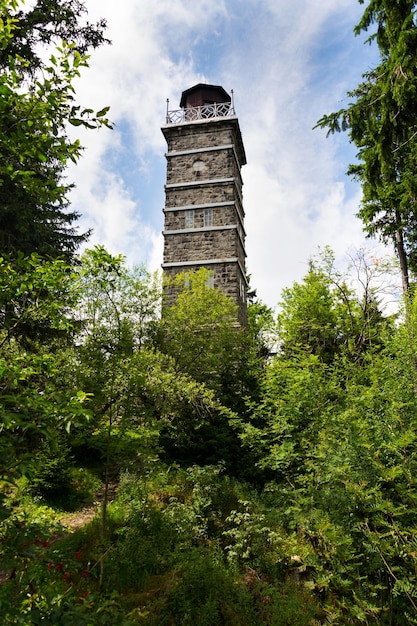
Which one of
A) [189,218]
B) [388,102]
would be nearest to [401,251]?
[388,102]

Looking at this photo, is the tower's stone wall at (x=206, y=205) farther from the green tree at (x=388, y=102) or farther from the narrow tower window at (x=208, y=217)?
the green tree at (x=388, y=102)

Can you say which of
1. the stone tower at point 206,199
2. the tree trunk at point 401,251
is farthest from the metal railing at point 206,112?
the tree trunk at point 401,251

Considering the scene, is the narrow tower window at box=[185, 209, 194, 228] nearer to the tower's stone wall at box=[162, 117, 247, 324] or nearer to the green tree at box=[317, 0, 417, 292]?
the tower's stone wall at box=[162, 117, 247, 324]

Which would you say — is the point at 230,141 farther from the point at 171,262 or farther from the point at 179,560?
the point at 179,560

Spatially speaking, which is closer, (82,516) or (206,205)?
(82,516)

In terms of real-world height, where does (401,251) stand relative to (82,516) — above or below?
above

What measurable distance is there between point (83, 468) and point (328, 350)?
1171 centimetres

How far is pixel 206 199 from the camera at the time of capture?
2008 cm

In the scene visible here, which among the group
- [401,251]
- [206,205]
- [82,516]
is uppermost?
[206,205]

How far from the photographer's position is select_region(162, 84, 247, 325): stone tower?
19094 millimetres

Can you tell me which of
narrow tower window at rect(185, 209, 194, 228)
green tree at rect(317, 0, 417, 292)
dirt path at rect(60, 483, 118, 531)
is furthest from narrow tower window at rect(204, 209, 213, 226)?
dirt path at rect(60, 483, 118, 531)

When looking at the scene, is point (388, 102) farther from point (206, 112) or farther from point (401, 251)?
point (206, 112)

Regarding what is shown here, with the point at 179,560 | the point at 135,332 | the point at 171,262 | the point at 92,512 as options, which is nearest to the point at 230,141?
the point at 171,262

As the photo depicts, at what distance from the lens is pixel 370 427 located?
5.76 m
